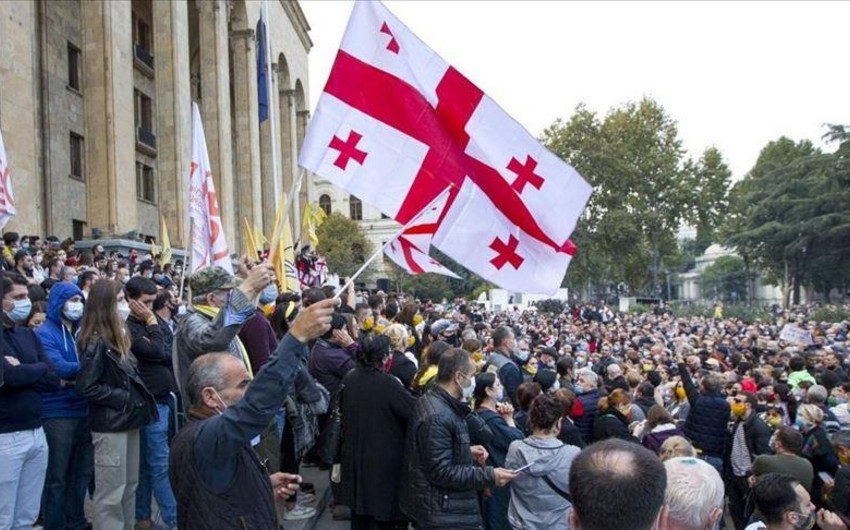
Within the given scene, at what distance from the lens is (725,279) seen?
308 feet

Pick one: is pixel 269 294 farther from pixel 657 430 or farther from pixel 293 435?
pixel 657 430

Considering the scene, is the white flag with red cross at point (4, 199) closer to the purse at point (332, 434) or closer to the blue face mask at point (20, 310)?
the blue face mask at point (20, 310)

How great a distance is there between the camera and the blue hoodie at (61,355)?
16.1 feet

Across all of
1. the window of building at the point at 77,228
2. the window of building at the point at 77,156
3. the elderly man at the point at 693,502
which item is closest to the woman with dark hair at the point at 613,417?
the elderly man at the point at 693,502

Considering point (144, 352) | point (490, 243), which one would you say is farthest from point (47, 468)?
point (490, 243)

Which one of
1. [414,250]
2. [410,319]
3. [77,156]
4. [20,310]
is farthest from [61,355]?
[77,156]

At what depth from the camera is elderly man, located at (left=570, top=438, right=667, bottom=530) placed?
2090 mm

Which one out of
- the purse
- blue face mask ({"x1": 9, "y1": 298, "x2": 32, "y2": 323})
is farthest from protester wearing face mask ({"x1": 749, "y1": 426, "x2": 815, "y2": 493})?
blue face mask ({"x1": 9, "y1": 298, "x2": 32, "y2": 323})

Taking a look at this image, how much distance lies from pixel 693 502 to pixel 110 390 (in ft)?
12.2

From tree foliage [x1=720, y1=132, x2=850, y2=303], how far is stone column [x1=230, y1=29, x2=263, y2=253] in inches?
1385

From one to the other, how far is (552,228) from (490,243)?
19.4 inches

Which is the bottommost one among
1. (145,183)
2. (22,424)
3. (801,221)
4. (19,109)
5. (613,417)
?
(613,417)

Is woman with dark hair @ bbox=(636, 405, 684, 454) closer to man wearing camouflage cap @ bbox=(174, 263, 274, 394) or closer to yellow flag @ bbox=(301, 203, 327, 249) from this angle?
man wearing camouflage cap @ bbox=(174, 263, 274, 394)

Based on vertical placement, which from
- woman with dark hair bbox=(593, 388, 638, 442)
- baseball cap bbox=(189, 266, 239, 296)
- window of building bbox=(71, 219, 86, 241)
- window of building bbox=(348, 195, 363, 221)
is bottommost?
woman with dark hair bbox=(593, 388, 638, 442)
